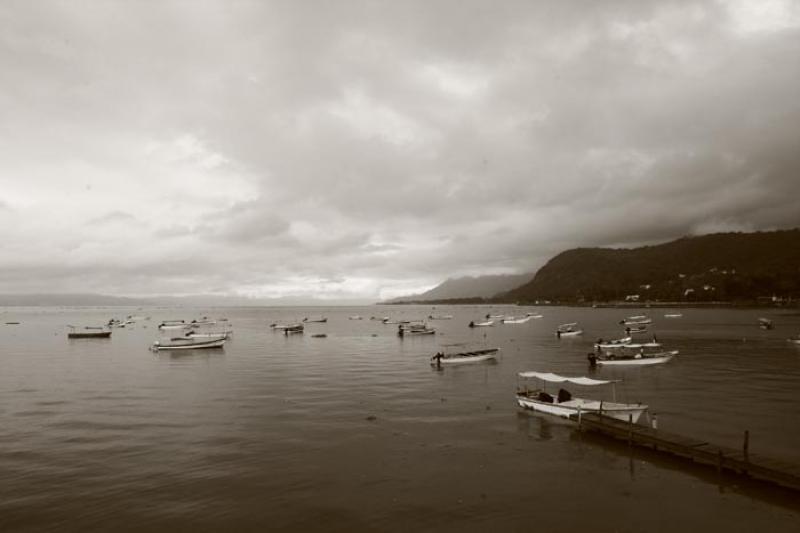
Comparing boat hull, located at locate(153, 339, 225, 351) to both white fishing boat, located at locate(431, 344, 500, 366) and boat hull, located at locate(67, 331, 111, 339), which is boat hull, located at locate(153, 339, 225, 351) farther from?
white fishing boat, located at locate(431, 344, 500, 366)

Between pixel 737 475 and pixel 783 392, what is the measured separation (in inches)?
1235

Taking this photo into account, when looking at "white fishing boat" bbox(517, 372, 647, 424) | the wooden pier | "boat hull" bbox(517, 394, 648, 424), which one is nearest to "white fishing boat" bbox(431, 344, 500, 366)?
"white fishing boat" bbox(517, 372, 647, 424)

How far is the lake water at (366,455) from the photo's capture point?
23812 millimetres

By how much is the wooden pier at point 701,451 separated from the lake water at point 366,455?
885 mm

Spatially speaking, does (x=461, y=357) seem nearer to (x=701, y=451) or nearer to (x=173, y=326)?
(x=701, y=451)

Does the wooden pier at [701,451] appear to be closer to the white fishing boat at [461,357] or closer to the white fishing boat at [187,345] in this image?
the white fishing boat at [461,357]

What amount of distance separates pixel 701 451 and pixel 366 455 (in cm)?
2026

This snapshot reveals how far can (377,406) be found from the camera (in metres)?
47.0

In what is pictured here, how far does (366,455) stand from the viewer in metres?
32.6

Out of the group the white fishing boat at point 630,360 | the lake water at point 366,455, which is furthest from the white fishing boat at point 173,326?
the white fishing boat at point 630,360

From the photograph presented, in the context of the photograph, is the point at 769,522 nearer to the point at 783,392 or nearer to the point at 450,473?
the point at 450,473

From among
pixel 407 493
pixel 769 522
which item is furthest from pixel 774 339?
pixel 407 493

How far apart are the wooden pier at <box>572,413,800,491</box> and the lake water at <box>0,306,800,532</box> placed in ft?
2.90

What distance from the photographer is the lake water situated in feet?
78.1
